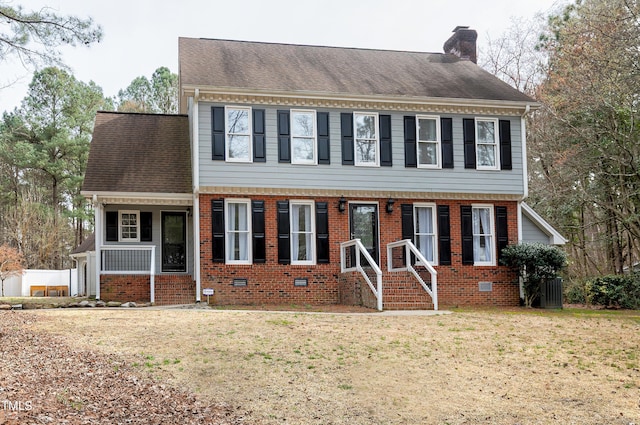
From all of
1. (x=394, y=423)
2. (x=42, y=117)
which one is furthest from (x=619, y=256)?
(x=42, y=117)

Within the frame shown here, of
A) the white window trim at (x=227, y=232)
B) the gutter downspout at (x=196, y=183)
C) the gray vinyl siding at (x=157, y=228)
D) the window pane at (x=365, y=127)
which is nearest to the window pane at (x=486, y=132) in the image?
the window pane at (x=365, y=127)

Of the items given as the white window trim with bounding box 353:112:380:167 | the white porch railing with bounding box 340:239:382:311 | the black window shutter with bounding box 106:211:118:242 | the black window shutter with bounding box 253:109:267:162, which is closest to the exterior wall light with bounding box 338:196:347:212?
the white porch railing with bounding box 340:239:382:311

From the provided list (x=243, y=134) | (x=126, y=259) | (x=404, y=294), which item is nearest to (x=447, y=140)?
(x=404, y=294)

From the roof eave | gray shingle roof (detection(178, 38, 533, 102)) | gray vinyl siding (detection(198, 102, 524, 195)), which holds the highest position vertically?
gray shingle roof (detection(178, 38, 533, 102))

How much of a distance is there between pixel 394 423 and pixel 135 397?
10.1ft

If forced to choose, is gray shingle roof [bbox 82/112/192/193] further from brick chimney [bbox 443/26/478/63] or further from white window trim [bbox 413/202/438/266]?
brick chimney [bbox 443/26/478/63]

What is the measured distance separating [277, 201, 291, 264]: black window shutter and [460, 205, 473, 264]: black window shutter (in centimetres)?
509

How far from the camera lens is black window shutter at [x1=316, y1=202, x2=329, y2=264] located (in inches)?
752

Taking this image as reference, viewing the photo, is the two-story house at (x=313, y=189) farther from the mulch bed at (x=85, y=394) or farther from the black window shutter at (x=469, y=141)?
the mulch bed at (x=85, y=394)

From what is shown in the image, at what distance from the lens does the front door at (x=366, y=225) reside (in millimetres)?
19630

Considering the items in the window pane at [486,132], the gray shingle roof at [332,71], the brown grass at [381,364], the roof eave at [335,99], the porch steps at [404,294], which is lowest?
the brown grass at [381,364]

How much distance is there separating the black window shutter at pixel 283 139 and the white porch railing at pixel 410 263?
3.78 m

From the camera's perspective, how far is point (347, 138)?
19516mm

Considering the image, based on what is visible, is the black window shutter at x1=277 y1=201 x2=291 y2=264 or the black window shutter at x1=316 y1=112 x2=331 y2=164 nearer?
the black window shutter at x1=277 y1=201 x2=291 y2=264
